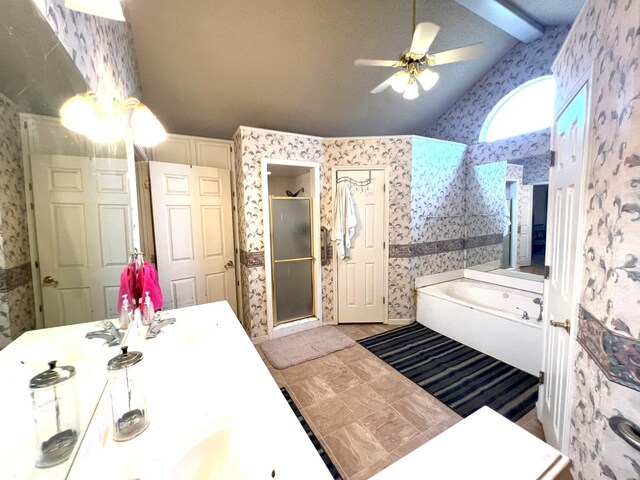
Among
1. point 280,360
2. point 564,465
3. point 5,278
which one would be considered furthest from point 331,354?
point 5,278

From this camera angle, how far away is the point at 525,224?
8.66 feet

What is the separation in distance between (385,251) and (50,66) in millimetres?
3057

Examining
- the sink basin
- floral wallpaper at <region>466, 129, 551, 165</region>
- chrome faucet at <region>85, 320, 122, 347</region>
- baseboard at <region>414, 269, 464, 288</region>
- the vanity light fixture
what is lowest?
baseboard at <region>414, 269, 464, 288</region>

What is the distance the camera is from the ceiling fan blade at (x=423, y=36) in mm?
1537

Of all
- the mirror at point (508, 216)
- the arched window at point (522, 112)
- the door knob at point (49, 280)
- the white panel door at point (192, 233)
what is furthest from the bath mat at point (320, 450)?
the arched window at point (522, 112)

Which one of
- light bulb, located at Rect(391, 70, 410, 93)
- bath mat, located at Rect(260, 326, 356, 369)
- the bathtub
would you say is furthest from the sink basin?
light bulb, located at Rect(391, 70, 410, 93)

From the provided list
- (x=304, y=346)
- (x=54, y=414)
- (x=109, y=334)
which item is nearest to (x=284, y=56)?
(x=109, y=334)

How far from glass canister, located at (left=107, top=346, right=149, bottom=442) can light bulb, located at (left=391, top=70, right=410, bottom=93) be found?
7.80 feet

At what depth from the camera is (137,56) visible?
217cm

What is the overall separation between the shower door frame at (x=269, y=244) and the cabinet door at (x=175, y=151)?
0.99m

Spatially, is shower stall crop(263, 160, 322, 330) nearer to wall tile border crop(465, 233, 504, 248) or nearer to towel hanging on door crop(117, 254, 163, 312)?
towel hanging on door crop(117, 254, 163, 312)

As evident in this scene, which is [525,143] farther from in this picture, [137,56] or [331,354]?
[137,56]

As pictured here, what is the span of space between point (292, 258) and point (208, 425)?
239 cm

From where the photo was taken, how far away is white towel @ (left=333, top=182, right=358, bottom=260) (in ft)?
10.0
